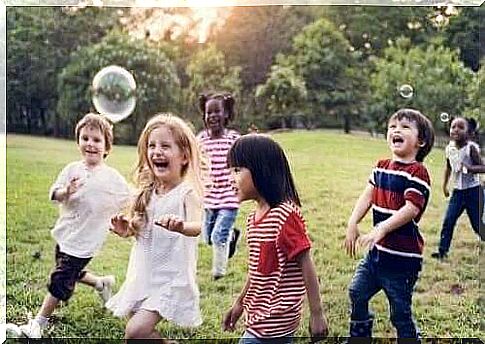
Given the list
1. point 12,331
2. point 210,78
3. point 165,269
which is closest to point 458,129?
point 210,78

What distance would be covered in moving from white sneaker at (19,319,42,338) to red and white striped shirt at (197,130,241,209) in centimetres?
103

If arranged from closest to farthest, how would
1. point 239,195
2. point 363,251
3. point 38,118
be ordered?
point 239,195
point 363,251
point 38,118

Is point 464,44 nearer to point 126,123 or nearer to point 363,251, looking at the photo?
point 363,251

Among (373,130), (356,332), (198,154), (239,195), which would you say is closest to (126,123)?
(198,154)

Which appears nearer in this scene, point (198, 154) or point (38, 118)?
point (198, 154)

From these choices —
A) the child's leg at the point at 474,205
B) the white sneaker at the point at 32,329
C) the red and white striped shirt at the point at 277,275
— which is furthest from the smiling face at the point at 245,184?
the white sneaker at the point at 32,329

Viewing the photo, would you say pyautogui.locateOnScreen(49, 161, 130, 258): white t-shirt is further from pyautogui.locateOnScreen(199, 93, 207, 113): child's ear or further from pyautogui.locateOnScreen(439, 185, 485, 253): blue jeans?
pyautogui.locateOnScreen(439, 185, 485, 253): blue jeans

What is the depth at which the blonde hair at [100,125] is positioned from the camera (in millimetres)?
4441

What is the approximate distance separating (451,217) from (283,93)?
1008 millimetres

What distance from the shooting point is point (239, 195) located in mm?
4043

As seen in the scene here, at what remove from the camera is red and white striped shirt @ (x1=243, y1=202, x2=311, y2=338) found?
383cm

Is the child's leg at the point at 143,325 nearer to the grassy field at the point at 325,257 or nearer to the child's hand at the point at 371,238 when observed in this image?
the grassy field at the point at 325,257

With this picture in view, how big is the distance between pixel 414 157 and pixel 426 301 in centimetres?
72

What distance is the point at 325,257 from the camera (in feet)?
14.4
